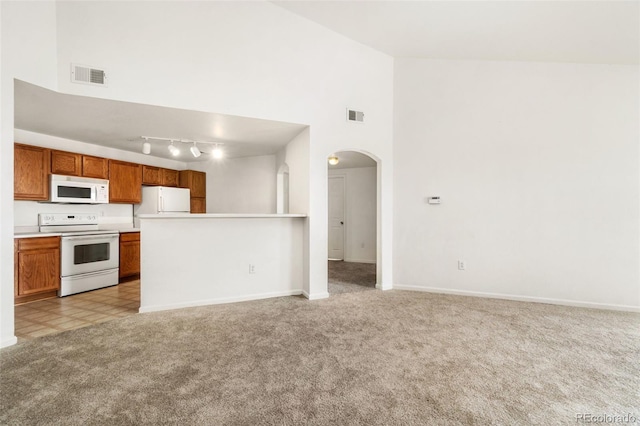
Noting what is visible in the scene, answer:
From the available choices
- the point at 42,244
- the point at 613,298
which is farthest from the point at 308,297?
the point at 613,298

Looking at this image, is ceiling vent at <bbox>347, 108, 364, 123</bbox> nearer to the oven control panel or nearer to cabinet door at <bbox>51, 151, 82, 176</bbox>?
cabinet door at <bbox>51, 151, 82, 176</bbox>

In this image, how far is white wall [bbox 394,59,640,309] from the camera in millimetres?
3572

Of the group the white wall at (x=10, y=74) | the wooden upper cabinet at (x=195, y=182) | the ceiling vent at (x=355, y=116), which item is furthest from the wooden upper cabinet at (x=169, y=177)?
the ceiling vent at (x=355, y=116)

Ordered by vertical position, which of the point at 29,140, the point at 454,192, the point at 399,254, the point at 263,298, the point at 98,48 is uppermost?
the point at 98,48

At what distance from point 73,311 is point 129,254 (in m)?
1.61

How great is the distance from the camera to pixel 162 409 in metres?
1.65

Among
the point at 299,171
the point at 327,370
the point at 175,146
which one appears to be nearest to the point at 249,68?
the point at 299,171

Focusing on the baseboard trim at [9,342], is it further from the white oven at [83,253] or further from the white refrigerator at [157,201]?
the white refrigerator at [157,201]

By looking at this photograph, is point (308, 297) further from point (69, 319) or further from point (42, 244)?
point (42, 244)

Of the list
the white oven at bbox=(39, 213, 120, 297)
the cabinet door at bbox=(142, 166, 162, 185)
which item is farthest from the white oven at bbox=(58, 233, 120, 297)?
the cabinet door at bbox=(142, 166, 162, 185)

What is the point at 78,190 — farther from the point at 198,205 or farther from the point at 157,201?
the point at 198,205

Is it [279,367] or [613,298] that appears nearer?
[279,367]

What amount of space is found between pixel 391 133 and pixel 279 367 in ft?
11.6

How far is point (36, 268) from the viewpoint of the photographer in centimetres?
371
